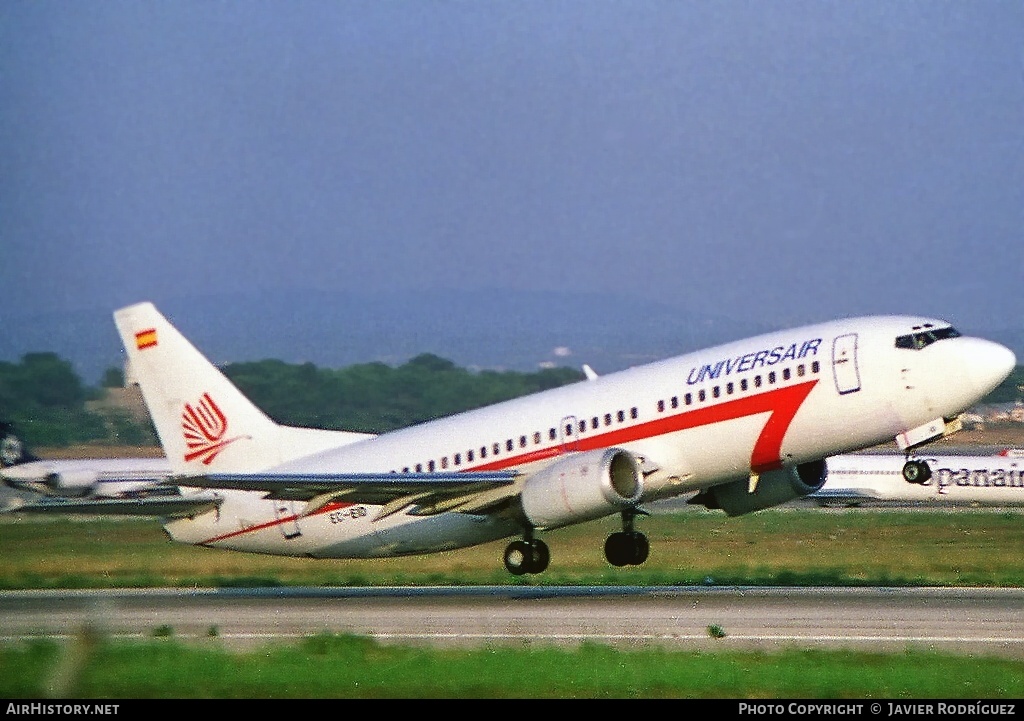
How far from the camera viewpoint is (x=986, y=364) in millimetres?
25797

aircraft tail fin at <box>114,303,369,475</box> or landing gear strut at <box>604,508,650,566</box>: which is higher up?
aircraft tail fin at <box>114,303,369,475</box>

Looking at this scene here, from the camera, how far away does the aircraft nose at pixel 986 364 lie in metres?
25.8

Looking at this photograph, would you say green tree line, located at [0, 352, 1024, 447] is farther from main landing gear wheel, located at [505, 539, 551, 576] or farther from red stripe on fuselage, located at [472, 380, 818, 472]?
Answer: red stripe on fuselage, located at [472, 380, 818, 472]

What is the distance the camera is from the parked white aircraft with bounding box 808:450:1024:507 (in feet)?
209

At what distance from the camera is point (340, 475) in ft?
92.8

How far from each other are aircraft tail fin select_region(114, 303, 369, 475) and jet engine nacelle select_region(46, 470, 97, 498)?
23121 millimetres

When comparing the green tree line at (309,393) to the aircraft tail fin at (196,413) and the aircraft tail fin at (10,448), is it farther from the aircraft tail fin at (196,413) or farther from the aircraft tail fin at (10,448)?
the aircraft tail fin at (196,413)

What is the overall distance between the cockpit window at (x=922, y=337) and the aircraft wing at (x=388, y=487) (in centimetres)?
760

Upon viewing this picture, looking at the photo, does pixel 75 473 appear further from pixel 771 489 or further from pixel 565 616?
pixel 565 616

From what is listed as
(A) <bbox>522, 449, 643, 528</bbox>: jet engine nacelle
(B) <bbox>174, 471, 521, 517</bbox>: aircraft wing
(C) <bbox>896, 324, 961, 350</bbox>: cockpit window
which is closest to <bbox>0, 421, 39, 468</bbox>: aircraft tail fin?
(B) <bbox>174, 471, 521, 517</bbox>: aircraft wing

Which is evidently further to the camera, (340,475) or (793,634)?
(340,475)
